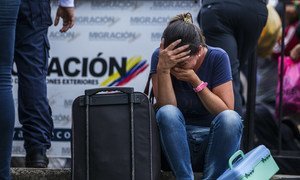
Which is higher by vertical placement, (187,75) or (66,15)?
(66,15)

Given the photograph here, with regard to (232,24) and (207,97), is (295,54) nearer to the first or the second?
(232,24)

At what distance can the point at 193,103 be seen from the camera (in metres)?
3.71

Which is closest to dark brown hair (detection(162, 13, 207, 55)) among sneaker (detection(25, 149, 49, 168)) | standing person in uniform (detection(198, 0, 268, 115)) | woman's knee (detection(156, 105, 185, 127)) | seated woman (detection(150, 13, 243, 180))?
seated woman (detection(150, 13, 243, 180))

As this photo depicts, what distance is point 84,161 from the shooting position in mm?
3484

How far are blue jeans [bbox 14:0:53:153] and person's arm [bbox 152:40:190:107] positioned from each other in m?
0.75

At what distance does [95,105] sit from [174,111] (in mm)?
370

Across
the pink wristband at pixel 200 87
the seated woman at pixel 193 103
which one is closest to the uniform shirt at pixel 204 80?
the seated woman at pixel 193 103

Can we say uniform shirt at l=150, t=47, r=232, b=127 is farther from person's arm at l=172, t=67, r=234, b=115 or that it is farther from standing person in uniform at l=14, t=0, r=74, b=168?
standing person in uniform at l=14, t=0, r=74, b=168

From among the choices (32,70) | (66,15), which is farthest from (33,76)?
(66,15)

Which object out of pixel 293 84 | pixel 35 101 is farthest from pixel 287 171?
pixel 35 101

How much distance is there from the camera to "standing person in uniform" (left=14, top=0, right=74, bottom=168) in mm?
4031

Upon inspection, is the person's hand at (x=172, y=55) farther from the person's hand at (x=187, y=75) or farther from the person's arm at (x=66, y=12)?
the person's arm at (x=66, y=12)

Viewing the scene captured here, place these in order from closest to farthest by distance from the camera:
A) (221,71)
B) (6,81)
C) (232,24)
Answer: (6,81) < (221,71) < (232,24)

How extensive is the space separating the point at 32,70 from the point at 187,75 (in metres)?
0.92
